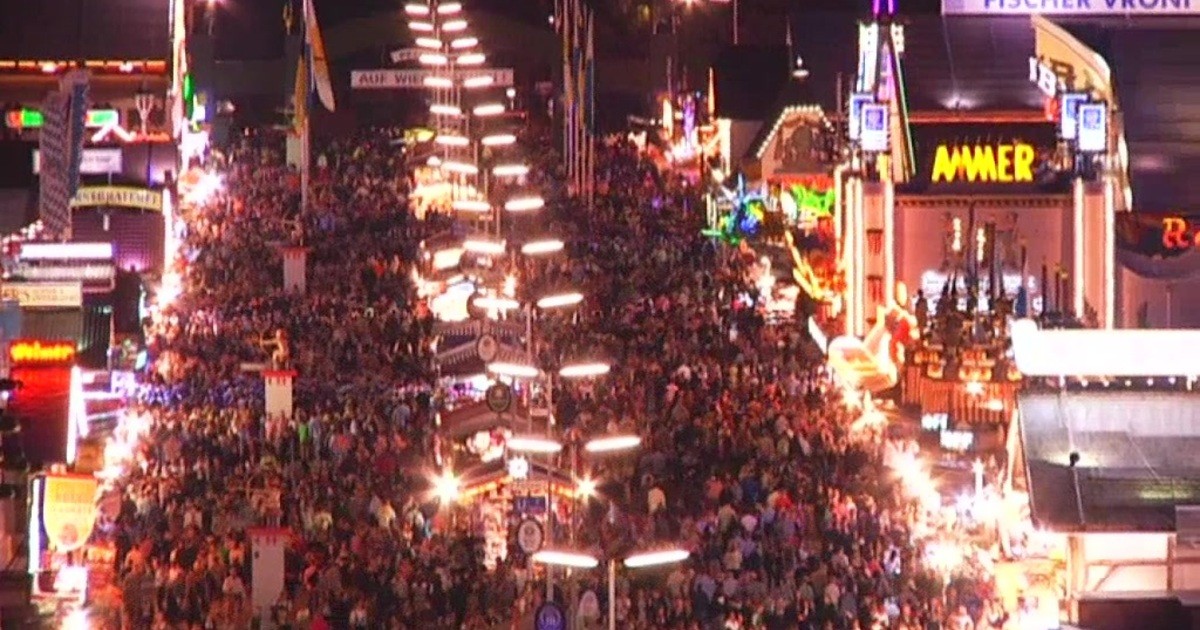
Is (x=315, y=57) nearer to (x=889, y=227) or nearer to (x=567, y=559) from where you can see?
(x=889, y=227)

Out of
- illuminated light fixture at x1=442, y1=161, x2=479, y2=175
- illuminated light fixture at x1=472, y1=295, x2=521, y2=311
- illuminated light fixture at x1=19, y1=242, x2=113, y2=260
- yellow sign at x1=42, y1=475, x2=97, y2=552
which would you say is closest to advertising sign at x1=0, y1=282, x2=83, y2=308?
illuminated light fixture at x1=19, y1=242, x2=113, y2=260

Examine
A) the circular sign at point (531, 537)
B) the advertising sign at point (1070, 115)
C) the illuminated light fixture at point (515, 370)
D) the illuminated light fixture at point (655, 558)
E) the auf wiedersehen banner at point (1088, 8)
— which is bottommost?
the illuminated light fixture at point (655, 558)

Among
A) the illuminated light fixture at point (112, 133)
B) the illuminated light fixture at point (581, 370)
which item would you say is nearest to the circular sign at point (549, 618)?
the illuminated light fixture at point (581, 370)

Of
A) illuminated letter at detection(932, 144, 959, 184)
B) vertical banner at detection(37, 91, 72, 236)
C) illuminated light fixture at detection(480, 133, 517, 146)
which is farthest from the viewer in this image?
illuminated light fixture at detection(480, 133, 517, 146)

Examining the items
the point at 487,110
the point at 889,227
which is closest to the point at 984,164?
the point at 889,227

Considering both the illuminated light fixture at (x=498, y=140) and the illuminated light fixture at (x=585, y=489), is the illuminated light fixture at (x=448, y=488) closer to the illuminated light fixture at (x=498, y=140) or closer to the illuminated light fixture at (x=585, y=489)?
the illuminated light fixture at (x=585, y=489)

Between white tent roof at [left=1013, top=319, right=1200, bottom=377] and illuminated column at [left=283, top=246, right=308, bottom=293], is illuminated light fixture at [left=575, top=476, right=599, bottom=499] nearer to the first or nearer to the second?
white tent roof at [left=1013, top=319, right=1200, bottom=377]
